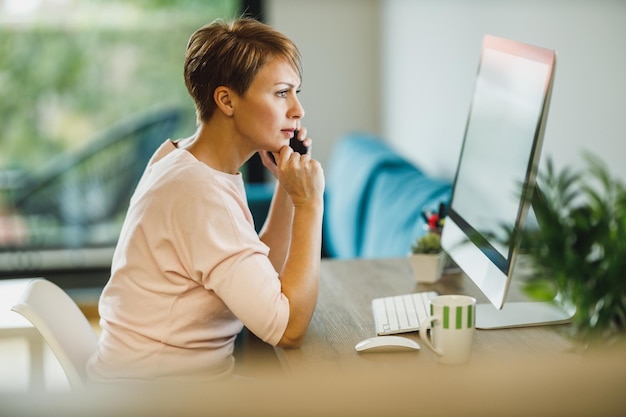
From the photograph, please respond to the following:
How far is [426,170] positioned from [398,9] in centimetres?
80

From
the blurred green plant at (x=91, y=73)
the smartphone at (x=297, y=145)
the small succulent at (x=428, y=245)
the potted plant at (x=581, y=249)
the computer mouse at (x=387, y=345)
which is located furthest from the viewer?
the blurred green plant at (x=91, y=73)

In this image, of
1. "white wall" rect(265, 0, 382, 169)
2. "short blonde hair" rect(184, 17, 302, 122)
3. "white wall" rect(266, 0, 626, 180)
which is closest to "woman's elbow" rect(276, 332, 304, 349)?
"short blonde hair" rect(184, 17, 302, 122)

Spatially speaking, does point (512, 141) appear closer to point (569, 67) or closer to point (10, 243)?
point (569, 67)

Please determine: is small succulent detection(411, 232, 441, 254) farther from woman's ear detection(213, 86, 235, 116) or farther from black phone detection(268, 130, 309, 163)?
woman's ear detection(213, 86, 235, 116)

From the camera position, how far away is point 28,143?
4387 millimetres

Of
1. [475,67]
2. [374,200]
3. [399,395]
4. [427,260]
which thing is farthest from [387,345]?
[374,200]

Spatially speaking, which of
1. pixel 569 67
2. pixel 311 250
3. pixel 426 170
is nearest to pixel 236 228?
pixel 311 250

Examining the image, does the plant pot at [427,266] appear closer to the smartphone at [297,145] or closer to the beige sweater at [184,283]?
the smartphone at [297,145]

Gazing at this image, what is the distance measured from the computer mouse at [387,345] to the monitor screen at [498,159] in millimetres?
157

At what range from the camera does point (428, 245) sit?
76.4 inches

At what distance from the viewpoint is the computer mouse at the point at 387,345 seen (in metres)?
1.49

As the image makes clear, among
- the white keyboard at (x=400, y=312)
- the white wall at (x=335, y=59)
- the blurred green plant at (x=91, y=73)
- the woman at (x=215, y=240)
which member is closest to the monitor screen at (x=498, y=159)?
the white keyboard at (x=400, y=312)

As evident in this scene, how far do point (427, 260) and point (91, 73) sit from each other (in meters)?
2.90

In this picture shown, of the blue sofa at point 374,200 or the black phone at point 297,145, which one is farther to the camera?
the blue sofa at point 374,200
